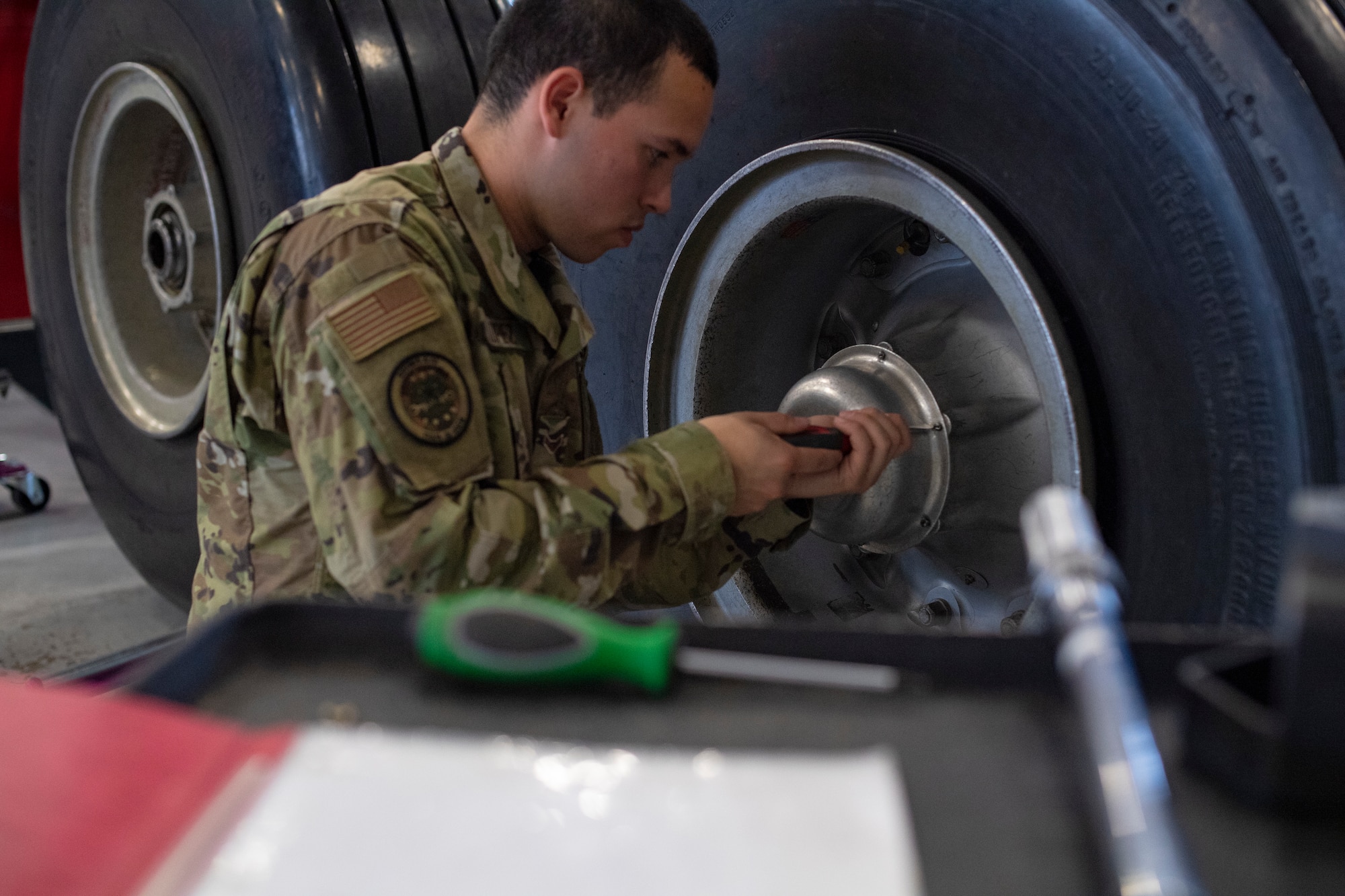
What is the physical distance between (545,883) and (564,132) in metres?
0.80

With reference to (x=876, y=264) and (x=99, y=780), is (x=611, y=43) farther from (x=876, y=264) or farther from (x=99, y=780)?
(x=99, y=780)

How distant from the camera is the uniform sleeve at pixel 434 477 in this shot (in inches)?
33.0

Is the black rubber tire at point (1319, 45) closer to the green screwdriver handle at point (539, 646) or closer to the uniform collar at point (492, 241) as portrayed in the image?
the green screwdriver handle at point (539, 646)

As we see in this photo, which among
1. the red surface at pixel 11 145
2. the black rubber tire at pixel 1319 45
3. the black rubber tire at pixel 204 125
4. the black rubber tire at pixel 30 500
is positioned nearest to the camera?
the black rubber tire at pixel 1319 45

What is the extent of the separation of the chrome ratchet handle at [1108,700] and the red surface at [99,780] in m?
0.27

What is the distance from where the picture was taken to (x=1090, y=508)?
2.59 ft

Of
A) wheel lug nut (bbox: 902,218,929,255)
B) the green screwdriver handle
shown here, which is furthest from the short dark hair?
the green screwdriver handle

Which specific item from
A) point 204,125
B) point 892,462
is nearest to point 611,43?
point 892,462

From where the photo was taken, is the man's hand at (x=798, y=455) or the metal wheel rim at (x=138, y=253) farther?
the metal wheel rim at (x=138, y=253)

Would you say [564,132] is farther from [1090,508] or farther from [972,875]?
[972,875]

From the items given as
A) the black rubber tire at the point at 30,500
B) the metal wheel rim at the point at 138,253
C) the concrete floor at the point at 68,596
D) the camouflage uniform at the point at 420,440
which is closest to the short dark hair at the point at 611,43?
the camouflage uniform at the point at 420,440

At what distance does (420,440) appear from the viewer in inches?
33.1

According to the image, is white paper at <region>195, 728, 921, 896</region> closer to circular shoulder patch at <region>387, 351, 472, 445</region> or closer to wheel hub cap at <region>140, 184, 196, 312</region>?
circular shoulder patch at <region>387, 351, 472, 445</region>

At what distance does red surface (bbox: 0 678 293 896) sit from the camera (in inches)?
12.0
